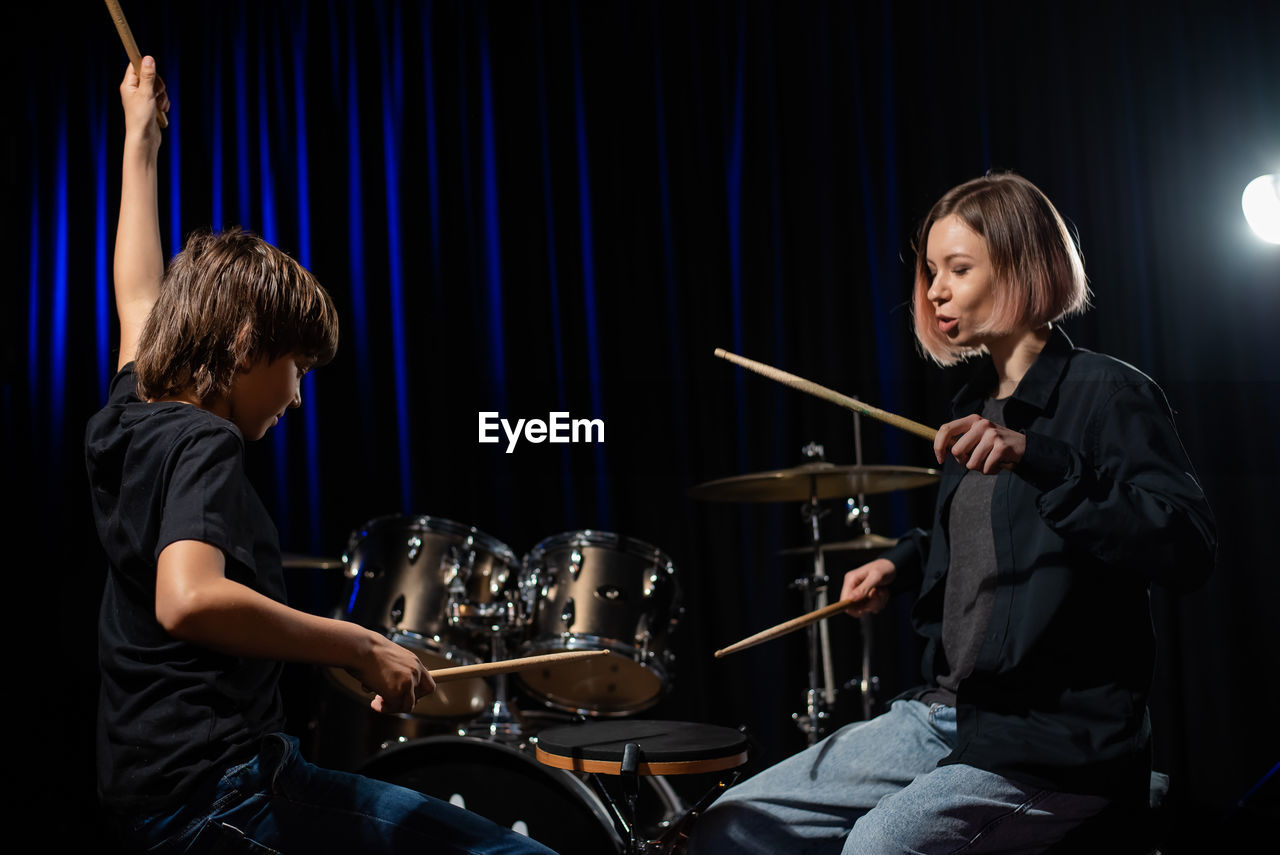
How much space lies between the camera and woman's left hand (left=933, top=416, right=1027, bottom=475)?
129 centimetres

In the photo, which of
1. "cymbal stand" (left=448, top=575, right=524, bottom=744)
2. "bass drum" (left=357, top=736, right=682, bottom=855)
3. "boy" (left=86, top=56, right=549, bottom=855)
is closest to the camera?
"boy" (left=86, top=56, right=549, bottom=855)

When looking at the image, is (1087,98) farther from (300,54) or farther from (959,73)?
(300,54)

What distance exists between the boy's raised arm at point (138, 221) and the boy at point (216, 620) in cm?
23

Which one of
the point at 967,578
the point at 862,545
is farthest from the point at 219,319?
the point at 862,545

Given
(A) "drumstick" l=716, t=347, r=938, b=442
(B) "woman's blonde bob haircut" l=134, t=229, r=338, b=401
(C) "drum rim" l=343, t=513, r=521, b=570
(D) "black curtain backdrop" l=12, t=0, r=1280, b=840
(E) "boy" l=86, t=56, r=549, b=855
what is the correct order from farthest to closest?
1. (D) "black curtain backdrop" l=12, t=0, r=1280, b=840
2. (C) "drum rim" l=343, t=513, r=521, b=570
3. (A) "drumstick" l=716, t=347, r=938, b=442
4. (B) "woman's blonde bob haircut" l=134, t=229, r=338, b=401
5. (E) "boy" l=86, t=56, r=549, b=855

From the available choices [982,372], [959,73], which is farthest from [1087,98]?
[982,372]

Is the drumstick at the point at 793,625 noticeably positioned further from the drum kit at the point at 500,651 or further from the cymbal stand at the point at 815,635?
the cymbal stand at the point at 815,635

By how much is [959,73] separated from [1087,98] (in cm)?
42

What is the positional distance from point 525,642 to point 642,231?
1538mm

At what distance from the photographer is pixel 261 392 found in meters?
1.26

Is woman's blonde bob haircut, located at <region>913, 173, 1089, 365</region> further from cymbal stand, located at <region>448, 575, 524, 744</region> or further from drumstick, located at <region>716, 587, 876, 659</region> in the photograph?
cymbal stand, located at <region>448, 575, 524, 744</region>

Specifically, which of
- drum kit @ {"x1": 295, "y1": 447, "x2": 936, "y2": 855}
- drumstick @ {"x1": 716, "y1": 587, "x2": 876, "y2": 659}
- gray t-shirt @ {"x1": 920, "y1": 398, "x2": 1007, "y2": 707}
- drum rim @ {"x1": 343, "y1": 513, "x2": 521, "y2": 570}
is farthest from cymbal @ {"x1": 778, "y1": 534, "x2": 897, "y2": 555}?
gray t-shirt @ {"x1": 920, "y1": 398, "x2": 1007, "y2": 707}

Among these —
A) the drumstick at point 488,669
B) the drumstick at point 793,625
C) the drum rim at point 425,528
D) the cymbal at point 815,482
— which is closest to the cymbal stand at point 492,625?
the drum rim at point 425,528

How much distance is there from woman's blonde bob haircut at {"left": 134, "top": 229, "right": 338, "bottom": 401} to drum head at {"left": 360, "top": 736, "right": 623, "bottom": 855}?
1251 millimetres
